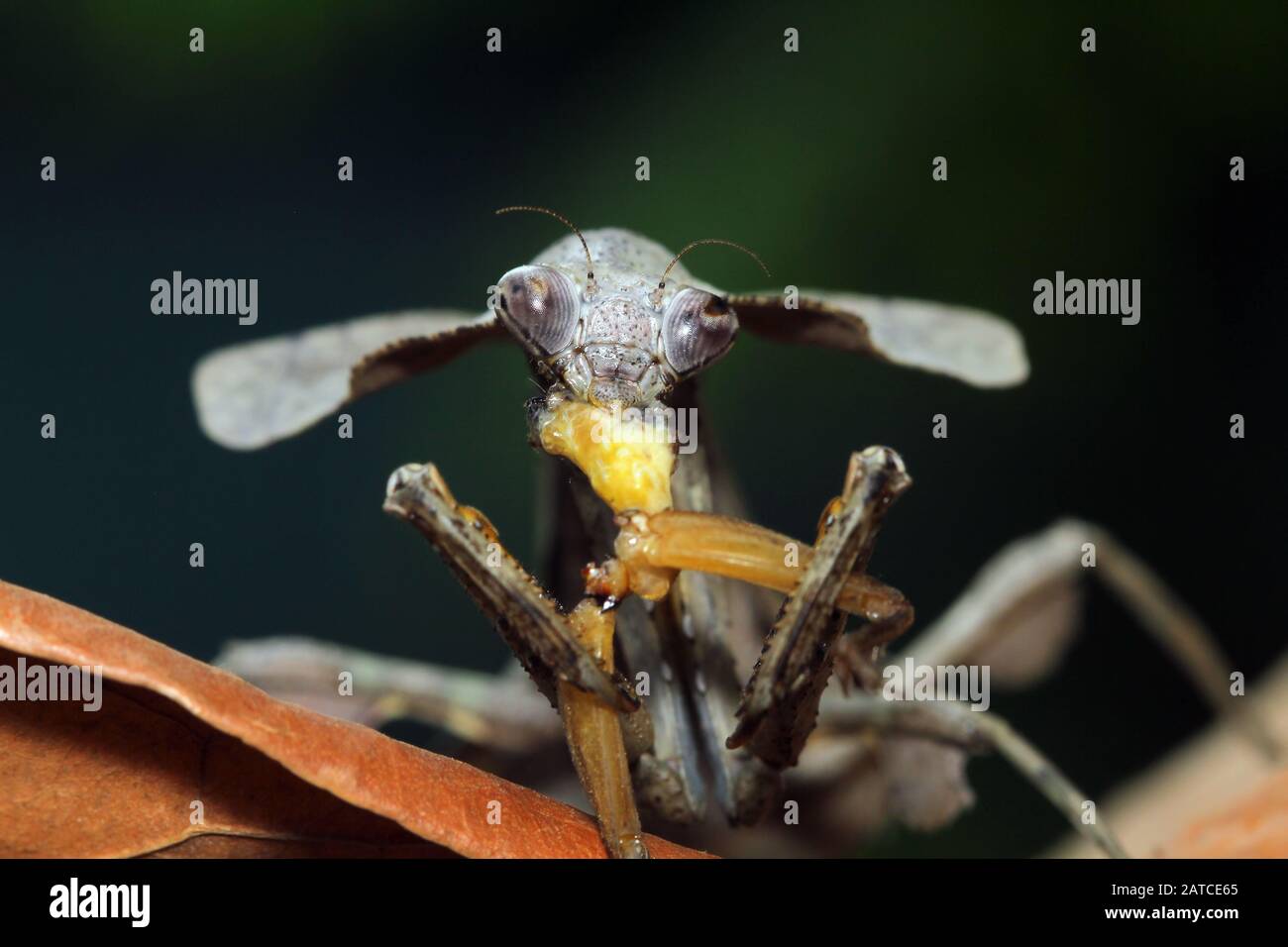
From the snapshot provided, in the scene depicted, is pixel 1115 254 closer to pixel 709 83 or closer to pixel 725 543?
pixel 709 83

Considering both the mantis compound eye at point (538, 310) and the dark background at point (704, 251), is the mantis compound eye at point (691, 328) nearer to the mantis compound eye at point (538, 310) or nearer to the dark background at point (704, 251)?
the mantis compound eye at point (538, 310)

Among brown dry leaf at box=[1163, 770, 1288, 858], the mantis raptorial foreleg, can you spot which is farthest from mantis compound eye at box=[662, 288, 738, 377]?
brown dry leaf at box=[1163, 770, 1288, 858]

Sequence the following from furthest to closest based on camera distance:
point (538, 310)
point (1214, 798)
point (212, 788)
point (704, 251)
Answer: point (704, 251) → point (1214, 798) → point (538, 310) → point (212, 788)

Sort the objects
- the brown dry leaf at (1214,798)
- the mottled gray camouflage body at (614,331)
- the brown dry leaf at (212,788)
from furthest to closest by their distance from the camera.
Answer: the brown dry leaf at (1214,798)
the mottled gray camouflage body at (614,331)
the brown dry leaf at (212,788)

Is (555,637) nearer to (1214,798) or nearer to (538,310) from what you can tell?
(538,310)

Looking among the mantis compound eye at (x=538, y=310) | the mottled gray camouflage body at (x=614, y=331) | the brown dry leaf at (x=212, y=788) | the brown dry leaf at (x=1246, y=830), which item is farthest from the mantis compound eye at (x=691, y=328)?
the brown dry leaf at (x=1246, y=830)

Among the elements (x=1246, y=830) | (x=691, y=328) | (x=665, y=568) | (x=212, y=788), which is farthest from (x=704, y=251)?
(x=212, y=788)
